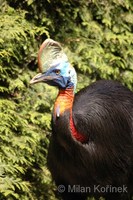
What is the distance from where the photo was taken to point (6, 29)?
203 inches

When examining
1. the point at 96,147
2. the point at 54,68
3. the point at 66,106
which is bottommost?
the point at 96,147

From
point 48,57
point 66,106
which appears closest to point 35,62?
point 48,57

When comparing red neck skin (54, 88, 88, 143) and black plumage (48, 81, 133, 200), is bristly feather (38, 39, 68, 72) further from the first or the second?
black plumage (48, 81, 133, 200)

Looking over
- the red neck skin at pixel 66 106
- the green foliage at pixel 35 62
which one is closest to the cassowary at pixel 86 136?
the red neck skin at pixel 66 106

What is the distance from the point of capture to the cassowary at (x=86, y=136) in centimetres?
393

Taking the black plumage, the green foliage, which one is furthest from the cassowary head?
the green foliage

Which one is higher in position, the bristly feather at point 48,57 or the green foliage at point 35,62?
→ the bristly feather at point 48,57

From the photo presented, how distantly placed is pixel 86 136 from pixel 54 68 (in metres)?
0.52

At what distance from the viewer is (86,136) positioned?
4.04 m

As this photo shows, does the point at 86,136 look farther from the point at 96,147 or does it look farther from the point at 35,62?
the point at 35,62

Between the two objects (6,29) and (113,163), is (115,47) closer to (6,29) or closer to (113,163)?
(6,29)

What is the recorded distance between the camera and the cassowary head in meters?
3.93

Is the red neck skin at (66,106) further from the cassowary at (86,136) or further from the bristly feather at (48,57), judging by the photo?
the bristly feather at (48,57)

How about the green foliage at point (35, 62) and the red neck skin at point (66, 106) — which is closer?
the red neck skin at point (66, 106)
